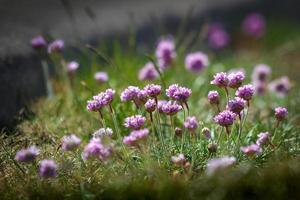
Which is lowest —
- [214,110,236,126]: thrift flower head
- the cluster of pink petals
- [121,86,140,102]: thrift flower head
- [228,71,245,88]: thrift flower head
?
the cluster of pink petals

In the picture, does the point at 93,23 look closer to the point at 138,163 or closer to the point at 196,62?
the point at 196,62

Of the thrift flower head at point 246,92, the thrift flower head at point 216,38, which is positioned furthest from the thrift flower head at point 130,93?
the thrift flower head at point 216,38

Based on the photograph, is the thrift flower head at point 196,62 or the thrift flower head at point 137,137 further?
the thrift flower head at point 196,62

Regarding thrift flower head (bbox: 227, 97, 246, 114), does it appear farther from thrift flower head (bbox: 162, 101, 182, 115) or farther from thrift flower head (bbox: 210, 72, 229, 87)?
thrift flower head (bbox: 162, 101, 182, 115)

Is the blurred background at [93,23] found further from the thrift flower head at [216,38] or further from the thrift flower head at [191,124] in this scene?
the thrift flower head at [191,124]

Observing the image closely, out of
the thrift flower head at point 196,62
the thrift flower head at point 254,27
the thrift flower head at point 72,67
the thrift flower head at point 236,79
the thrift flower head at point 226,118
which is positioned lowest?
the thrift flower head at point 226,118

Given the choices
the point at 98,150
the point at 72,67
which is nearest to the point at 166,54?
the point at 72,67

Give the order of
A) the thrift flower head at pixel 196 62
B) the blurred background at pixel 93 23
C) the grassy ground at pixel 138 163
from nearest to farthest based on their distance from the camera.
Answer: the grassy ground at pixel 138 163
the blurred background at pixel 93 23
the thrift flower head at pixel 196 62

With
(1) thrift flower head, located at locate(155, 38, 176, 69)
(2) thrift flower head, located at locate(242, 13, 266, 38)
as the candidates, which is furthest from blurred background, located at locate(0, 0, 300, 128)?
(2) thrift flower head, located at locate(242, 13, 266, 38)
